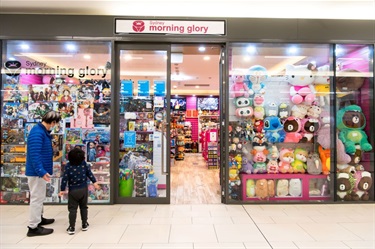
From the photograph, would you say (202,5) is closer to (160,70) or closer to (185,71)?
(160,70)

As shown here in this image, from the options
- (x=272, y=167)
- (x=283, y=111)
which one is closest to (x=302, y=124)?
(x=283, y=111)

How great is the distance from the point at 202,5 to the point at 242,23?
71 centimetres

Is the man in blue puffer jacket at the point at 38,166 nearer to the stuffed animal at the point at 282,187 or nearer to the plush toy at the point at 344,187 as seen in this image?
the stuffed animal at the point at 282,187

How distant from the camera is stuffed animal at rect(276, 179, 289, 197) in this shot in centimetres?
447

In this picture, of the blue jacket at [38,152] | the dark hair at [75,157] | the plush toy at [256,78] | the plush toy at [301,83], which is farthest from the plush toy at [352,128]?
the blue jacket at [38,152]

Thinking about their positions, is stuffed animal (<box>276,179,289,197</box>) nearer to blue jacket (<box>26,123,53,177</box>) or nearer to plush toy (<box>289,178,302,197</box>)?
plush toy (<box>289,178,302,197</box>)

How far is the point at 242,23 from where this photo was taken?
4383mm

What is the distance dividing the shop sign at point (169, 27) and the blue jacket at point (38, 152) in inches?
81.7

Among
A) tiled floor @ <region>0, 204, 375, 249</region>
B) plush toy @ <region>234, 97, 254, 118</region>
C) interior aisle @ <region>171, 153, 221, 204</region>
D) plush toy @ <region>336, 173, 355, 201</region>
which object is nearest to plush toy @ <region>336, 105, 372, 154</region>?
plush toy @ <region>336, 173, 355, 201</region>

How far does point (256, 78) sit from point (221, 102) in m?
0.71

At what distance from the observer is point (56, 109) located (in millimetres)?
4352

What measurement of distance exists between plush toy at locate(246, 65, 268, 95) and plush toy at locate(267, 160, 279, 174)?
1.19 meters

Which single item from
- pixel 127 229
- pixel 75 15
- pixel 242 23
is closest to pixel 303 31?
pixel 242 23

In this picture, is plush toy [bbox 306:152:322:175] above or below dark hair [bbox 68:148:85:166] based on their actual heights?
below
